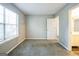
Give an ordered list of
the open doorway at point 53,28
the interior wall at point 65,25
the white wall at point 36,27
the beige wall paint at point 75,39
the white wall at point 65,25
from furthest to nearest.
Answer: the white wall at point 36,27
the open doorway at point 53,28
the beige wall paint at point 75,39
the white wall at point 65,25
the interior wall at point 65,25

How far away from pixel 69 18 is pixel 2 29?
2.93 metres

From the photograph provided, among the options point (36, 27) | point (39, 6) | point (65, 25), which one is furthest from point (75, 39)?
point (36, 27)

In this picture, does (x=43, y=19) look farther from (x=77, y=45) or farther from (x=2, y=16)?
(x=2, y=16)

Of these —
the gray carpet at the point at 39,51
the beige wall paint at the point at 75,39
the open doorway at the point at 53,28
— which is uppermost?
the open doorway at the point at 53,28

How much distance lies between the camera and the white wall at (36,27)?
9938 millimetres

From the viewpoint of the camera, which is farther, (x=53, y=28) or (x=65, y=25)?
(x=53, y=28)

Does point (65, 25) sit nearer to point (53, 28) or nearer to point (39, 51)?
point (39, 51)

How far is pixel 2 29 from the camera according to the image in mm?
4379

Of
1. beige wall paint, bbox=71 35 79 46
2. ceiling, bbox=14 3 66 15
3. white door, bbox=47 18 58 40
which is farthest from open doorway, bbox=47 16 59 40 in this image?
beige wall paint, bbox=71 35 79 46

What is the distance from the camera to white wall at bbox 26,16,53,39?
32.6 ft

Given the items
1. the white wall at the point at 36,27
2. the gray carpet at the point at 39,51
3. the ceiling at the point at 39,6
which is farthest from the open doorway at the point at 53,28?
the gray carpet at the point at 39,51

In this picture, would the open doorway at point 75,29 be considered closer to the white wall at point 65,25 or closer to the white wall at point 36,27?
the white wall at point 65,25

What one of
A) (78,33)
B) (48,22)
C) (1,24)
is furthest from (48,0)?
(48,22)

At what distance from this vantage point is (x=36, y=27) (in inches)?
393
